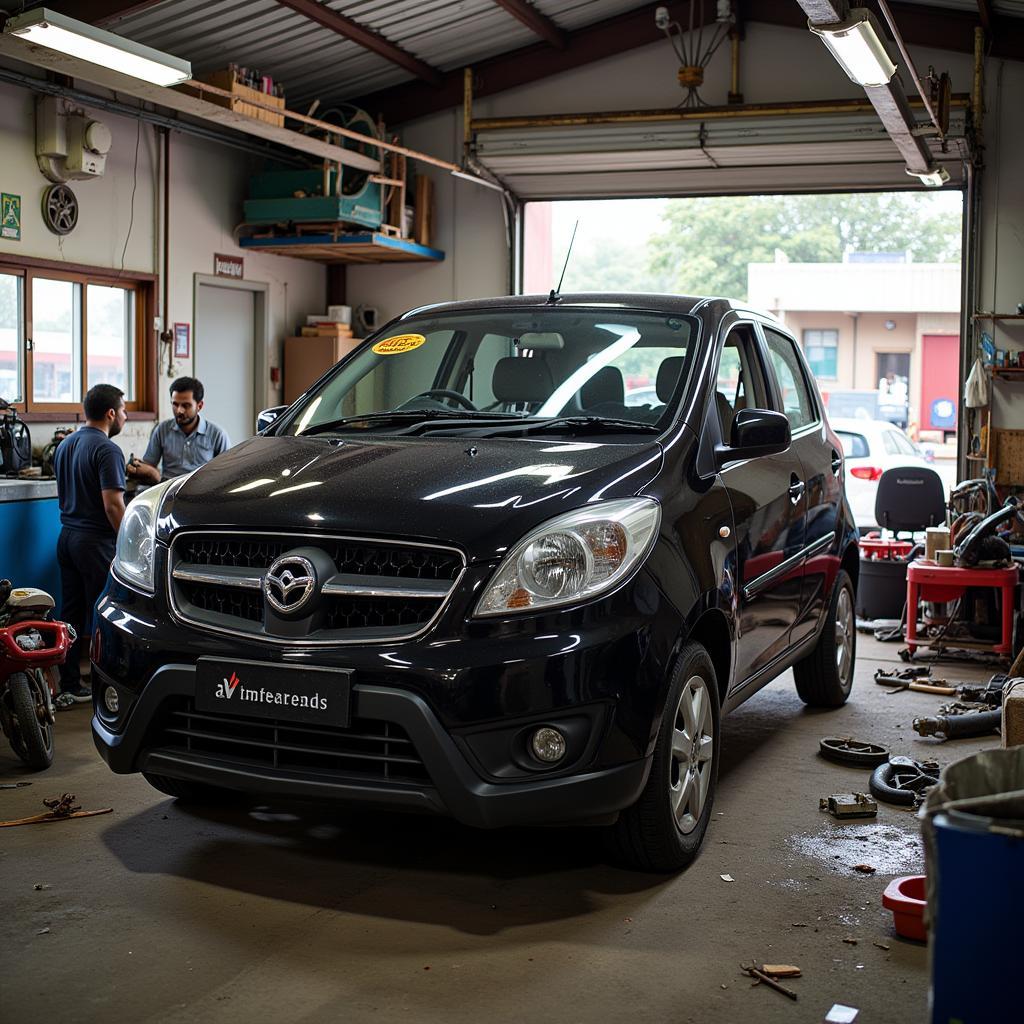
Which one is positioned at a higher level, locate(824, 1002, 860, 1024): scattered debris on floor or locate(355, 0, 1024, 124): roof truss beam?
locate(355, 0, 1024, 124): roof truss beam

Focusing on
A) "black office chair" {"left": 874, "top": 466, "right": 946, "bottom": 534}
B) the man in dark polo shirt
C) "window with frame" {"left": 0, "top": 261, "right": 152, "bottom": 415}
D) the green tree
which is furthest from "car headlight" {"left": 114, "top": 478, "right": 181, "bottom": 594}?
the green tree

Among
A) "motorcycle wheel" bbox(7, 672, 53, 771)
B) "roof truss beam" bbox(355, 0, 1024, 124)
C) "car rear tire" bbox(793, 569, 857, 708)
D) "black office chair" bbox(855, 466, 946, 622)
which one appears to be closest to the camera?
"motorcycle wheel" bbox(7, 672, 53, 771)

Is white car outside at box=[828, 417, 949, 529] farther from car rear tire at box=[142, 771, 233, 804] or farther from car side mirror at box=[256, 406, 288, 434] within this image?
car rear tire at box=[142, 771, 233, 804]

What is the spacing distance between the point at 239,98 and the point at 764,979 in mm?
7091

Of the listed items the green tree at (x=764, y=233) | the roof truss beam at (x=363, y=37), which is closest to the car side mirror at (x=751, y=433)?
the roof truss beam at (x=363, y=37)

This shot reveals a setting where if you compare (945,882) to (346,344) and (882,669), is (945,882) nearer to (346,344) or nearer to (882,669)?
(882,669)

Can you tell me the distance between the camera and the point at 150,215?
32.6 ft


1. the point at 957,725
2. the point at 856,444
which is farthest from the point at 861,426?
the point at 957,725

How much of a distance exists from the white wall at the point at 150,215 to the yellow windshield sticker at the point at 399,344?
16.4 feet

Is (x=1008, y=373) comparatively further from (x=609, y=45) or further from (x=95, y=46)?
(x=95, y=46)

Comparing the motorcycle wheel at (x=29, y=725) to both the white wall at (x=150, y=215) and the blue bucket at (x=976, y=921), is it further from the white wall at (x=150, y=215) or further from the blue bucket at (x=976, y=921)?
the white wall at (x=150, y=215)

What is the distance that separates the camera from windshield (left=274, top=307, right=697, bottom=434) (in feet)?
13.3

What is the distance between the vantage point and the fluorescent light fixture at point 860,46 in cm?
598

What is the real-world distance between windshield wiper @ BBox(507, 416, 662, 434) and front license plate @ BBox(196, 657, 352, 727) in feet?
3.62
